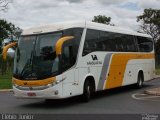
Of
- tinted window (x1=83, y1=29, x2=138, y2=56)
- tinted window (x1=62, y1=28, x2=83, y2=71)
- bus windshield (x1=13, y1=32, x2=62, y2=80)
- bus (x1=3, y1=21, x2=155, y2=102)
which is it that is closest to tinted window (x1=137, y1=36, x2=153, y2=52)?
tinted window (x1=83, y1=29, x2=138, y2=56)

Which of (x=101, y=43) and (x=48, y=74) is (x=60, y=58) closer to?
(x=48, y=74)

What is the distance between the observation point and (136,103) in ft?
62.4

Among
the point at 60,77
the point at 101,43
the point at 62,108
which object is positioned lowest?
the point at 62,108

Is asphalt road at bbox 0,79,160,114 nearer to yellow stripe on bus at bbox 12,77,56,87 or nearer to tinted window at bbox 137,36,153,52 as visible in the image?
yellow stripe on bus at bbox 12,77,56,87

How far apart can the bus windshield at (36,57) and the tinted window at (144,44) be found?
9457 millimetres

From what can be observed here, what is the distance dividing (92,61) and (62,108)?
10.7 ft

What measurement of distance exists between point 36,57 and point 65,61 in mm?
1130

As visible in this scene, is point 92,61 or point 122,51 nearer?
point 92,61

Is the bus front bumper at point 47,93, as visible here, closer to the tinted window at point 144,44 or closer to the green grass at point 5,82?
the tinted window at point 144,44

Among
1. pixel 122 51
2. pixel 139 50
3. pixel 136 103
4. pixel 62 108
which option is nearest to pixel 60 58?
pixel 62 108

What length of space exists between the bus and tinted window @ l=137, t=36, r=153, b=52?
4.32m

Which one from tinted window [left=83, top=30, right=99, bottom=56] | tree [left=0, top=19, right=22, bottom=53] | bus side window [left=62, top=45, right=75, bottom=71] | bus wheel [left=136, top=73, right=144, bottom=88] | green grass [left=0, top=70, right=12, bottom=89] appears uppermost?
tree [left=0, top=19, right=22, bottom=53]

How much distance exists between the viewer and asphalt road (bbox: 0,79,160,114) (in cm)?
1664

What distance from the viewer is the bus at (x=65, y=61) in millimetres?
17594
